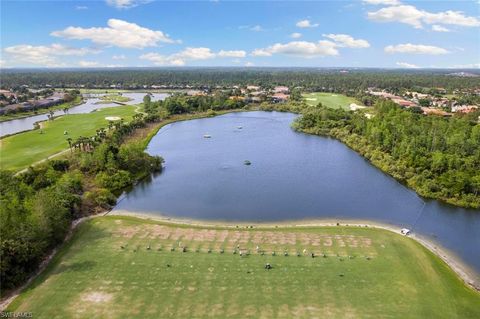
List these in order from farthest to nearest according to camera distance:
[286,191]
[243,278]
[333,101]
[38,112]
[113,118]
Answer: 1. [333,101]
2. [38,112]
3. [113,118]
4. [286,191]
5. [243,278]

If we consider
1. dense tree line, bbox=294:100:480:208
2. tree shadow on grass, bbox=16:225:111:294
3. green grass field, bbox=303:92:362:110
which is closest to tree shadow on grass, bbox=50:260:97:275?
tree shadow on grass, bbox=16:225:111:294

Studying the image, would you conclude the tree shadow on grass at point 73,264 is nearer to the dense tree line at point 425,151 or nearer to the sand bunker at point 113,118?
the dense tree line at point 425,151

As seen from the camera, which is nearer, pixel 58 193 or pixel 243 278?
pixel 243 278

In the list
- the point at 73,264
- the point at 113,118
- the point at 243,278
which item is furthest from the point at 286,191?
the point at 113,118

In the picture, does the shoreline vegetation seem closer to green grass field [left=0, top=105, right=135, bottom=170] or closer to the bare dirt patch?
the bare dirt patch

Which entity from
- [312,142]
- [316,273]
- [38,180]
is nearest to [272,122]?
[312,142]

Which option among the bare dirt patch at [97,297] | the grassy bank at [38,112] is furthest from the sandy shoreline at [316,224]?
the grassy bank at [38,112]

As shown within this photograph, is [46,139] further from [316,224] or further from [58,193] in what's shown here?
[316,224]
